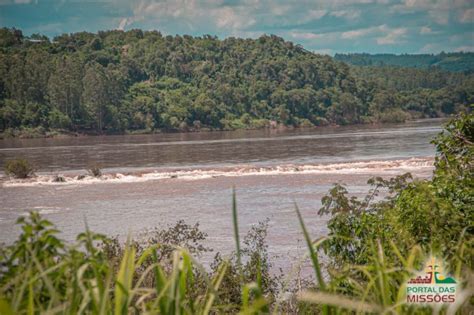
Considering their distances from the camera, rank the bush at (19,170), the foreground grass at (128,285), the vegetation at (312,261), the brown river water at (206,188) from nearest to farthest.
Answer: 1. the foreground grass at (128,285)
2. the vegetation at (312,261)
3. the brown river water at (206,188)
4. the bush at (19,170)

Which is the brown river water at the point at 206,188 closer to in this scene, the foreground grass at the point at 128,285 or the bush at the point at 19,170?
the bush at the point at 19,170

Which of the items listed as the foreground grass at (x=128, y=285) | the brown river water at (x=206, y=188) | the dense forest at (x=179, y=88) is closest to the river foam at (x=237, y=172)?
the brown river water at (x=206, y=188)

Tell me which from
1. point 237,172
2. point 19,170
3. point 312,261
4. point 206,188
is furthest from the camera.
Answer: point 237,172

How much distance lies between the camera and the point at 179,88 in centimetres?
13300

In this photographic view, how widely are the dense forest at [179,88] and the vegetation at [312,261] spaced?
89041 millimetres

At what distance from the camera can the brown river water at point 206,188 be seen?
896 inches

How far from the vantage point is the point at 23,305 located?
9.93 feet

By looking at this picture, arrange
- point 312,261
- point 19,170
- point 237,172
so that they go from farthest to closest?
point 237,172
point 19,170
point 312,261

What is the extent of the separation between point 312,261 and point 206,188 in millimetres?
30318

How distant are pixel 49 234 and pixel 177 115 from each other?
10890 centimetres

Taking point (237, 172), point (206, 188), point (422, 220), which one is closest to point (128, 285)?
point (422, 220)

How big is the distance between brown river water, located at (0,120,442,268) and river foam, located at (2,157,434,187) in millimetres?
53

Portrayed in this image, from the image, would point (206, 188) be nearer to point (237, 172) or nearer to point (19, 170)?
point (237, 172)

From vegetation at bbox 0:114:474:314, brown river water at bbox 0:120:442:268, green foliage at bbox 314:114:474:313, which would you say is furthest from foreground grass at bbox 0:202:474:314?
brown river water at bbox 0:120:442:268
